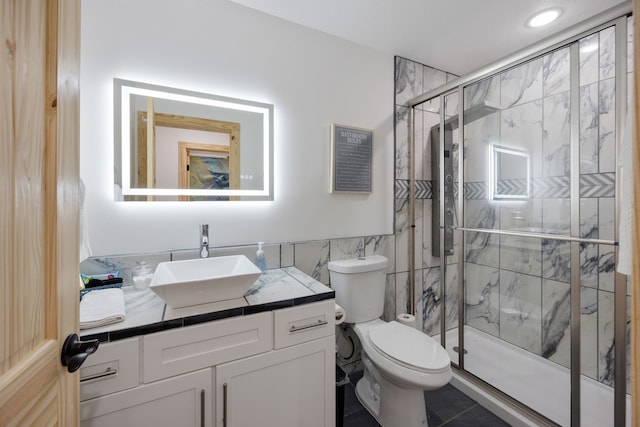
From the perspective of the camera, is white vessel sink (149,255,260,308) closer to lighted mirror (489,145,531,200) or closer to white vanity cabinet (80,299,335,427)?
white vanity cabinet (80,299,335,427)

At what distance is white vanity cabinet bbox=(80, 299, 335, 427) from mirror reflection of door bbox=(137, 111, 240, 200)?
2.70 ft

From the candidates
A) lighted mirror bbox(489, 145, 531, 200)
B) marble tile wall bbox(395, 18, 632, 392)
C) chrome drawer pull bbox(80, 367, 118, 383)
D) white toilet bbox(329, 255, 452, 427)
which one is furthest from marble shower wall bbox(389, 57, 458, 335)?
chrome drawer pull bbox(80, 367, 118, 383)

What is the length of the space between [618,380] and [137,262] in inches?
89.2

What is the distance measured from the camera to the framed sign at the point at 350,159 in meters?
1.89

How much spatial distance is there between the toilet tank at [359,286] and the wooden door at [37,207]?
133 centimetres

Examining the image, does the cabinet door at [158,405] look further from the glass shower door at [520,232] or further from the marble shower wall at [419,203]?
the glass shower door at [520,232]

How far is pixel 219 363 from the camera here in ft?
3.51

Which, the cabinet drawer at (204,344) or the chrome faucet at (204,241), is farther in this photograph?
the chrome faucet at (204,241)

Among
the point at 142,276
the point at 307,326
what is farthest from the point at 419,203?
the point at 142,276

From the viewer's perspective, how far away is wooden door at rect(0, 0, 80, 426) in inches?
17.4

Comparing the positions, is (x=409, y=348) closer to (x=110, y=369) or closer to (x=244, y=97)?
(x=110, y=369)

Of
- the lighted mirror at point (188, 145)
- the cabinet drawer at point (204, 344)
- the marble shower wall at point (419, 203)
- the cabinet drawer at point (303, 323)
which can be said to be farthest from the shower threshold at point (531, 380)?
the lighted mirror at point (188, 145)

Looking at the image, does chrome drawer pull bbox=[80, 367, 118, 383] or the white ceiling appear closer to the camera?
chrome drawer pull bbox=[80, 367, 118, 383]

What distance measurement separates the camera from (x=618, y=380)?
1.17 meters
